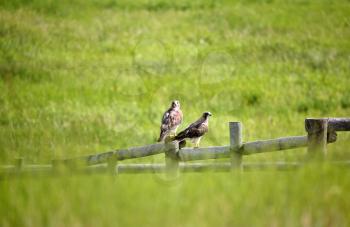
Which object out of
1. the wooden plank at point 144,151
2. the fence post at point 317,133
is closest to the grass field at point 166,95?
the fence post at point 317,133

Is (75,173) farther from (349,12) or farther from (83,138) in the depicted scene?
(349,12)

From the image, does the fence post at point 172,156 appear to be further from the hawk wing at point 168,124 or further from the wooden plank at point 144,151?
the hawk wing at point 168,124

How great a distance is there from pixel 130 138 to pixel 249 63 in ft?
31.8

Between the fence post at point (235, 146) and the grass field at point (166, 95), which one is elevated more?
the grass field at point (166, 95)

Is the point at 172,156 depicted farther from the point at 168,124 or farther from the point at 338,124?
the point at 168,124

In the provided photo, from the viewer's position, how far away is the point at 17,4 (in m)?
36.9

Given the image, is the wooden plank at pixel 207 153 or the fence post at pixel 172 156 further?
the fence post at pixel 172 156

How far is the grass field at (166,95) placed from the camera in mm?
3035

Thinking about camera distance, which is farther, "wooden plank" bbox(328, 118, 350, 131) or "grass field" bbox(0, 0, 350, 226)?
"wooden plank" bbox(328, 118, 350, 131)

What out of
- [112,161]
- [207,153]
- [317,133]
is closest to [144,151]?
[207,153]

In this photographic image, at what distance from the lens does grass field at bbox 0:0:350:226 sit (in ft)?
9.96

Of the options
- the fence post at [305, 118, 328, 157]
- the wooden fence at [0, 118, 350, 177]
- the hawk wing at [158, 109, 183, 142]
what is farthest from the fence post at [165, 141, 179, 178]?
the hawk wing at [158, 109, 183, 142]

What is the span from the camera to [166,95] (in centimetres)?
2333

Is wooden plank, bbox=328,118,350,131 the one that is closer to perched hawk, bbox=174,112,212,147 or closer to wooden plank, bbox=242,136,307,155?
wooden plank, bbox=242,136,307,155
